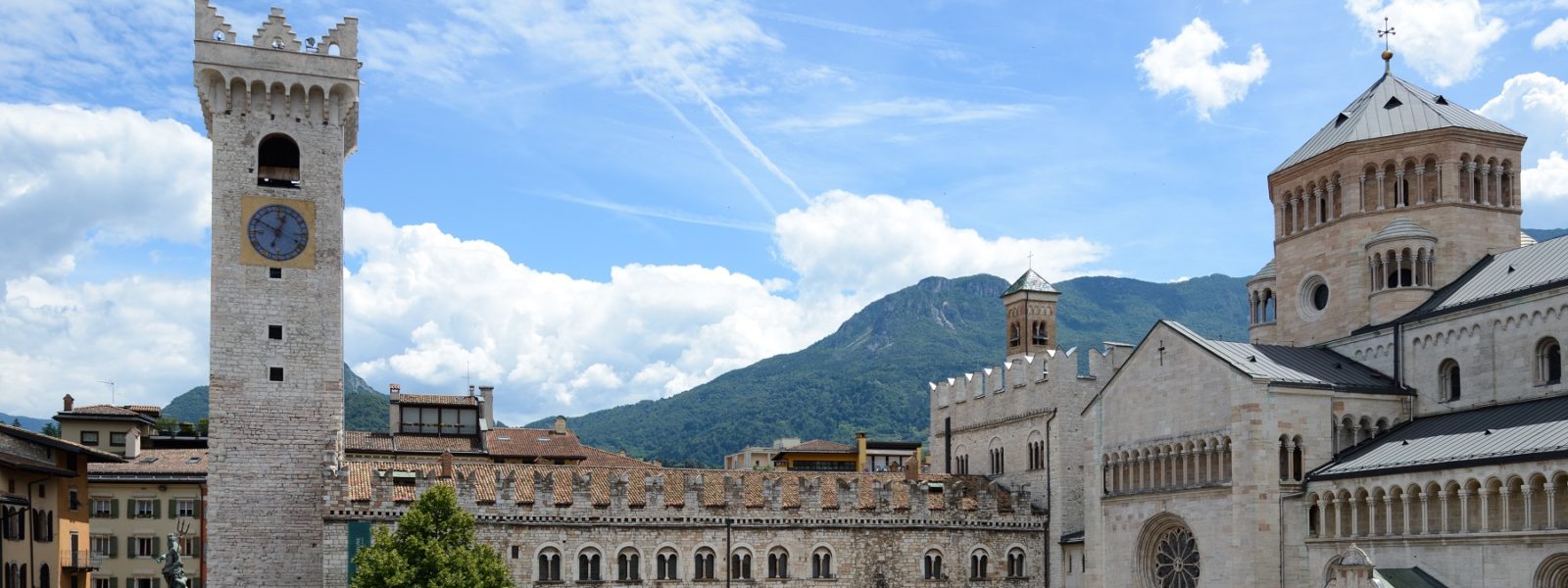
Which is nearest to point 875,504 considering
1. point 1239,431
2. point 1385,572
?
point 1239,431

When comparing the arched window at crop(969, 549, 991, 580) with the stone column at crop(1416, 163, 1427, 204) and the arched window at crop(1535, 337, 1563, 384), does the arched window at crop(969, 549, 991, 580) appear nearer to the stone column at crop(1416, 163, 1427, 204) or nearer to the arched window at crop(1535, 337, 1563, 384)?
the stone column at crop(1416, 163, 1427, 204)

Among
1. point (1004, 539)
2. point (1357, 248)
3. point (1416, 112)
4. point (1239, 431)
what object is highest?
point (1416, 112)

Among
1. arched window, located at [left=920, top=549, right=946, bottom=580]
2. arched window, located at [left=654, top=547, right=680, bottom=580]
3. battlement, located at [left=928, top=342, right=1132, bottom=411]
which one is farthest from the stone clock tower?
battlement, located at [left=928, top=342, right=1132, bottom=411]

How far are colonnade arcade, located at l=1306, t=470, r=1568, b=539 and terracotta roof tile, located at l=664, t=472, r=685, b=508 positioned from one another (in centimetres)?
2466

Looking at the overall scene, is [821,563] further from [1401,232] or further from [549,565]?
[1401,232]

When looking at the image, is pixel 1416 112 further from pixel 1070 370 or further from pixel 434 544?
pixel 434 544

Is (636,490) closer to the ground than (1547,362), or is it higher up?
closer to the ground

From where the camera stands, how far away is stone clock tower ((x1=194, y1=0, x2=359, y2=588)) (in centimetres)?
5369

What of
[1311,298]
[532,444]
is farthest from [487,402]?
[1311,298]

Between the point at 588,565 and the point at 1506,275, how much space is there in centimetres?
3526

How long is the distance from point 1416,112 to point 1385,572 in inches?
789

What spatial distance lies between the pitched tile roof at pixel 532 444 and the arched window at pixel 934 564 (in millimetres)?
24931

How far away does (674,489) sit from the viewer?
5853 centimetres

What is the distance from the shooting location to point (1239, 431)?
4625 cm
